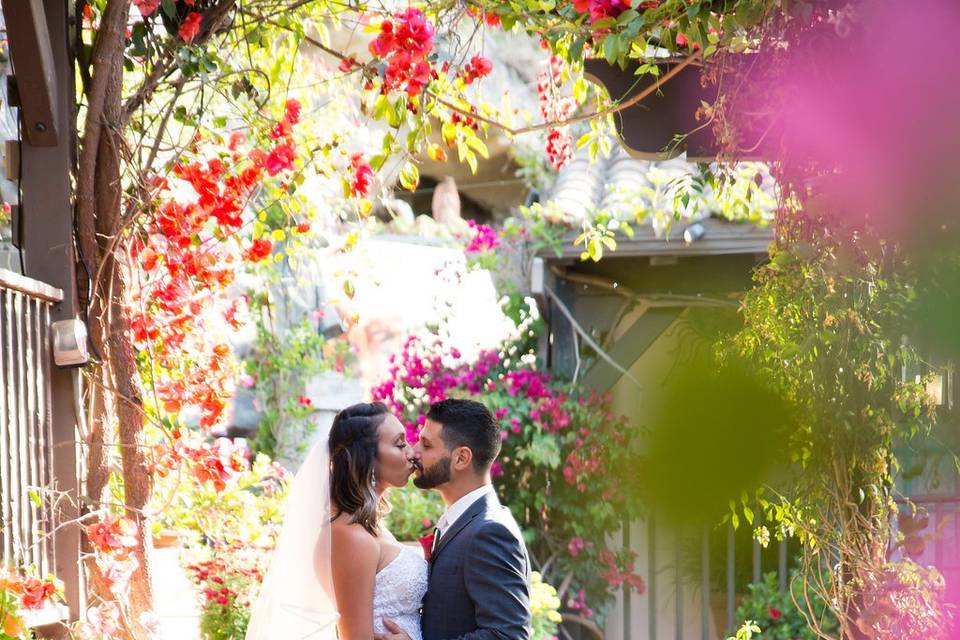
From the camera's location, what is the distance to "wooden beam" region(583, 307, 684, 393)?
20.3 feet

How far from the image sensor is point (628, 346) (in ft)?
20.9

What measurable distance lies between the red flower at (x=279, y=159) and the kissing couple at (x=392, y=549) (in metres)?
0.87

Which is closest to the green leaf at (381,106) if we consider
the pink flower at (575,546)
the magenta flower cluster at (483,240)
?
the magenta flower cluster at (483,240)

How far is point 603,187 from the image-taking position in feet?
23.8

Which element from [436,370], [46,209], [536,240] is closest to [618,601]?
[436,370]

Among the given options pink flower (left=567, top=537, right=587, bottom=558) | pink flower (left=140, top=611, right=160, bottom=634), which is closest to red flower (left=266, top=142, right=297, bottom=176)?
pink flower (left=140, top=611, right=160, bottom=634)

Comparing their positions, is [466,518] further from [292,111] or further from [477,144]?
[292,111]

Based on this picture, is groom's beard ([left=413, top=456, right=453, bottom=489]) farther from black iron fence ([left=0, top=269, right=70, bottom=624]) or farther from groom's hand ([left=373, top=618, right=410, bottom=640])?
black iron fence ([left=0, top=269, right=70, bottom=624])

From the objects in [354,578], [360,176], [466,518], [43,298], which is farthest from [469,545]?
[360,176]

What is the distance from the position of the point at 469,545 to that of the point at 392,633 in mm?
329

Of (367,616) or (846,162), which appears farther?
(367,616)

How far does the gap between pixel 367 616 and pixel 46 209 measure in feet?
4.64

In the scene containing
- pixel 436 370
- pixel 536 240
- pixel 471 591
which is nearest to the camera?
pixel 471 591

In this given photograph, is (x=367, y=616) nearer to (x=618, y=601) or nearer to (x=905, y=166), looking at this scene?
(x=905, y=166)
